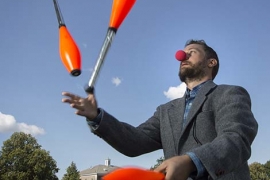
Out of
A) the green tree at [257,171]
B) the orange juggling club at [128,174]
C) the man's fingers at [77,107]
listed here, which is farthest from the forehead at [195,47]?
the green tree at [257,171]

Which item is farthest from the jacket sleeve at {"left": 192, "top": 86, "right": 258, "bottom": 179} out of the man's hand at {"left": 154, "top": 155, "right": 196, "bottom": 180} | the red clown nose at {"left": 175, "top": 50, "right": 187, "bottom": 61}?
the red clown nose at {"left": 175, "top": 50, "right": 187, "bottom": 61}

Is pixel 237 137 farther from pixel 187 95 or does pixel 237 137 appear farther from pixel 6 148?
pixel 6 148

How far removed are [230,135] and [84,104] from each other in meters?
1.36

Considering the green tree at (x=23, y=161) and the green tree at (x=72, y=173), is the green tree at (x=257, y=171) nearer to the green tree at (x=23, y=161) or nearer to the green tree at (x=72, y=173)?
the green tree at (x=72, y=173)

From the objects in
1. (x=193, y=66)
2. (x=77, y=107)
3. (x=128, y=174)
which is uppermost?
(x=193, y=66)

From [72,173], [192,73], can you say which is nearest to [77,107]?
[192,73]

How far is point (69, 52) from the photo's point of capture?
381cm

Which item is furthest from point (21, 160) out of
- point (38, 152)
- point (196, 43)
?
point (196, 43)

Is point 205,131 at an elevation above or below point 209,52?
below

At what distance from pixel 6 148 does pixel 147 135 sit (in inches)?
1949

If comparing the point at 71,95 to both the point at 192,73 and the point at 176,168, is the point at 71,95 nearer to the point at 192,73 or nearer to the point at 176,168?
the point at 176,168

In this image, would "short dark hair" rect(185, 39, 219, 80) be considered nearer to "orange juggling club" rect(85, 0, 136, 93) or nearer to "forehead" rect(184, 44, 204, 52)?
"forehead" rect(184, 44, 204, 52)

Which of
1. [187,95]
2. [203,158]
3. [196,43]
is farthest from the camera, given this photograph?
[196,43]

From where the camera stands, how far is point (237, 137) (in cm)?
308
